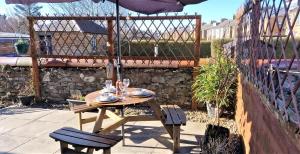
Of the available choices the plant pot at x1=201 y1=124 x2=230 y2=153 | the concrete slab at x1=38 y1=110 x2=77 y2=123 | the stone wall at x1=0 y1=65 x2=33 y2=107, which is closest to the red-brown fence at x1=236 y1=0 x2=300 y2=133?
the plant pot at x1=201 y1=124 x2=230 y2=153

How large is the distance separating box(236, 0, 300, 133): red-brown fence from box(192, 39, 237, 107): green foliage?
168 cm

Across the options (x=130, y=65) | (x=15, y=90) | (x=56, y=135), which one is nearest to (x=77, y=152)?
(x=56, y=135)

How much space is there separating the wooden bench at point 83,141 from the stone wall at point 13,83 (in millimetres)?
3383

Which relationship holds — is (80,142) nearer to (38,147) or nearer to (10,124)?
(38,147)

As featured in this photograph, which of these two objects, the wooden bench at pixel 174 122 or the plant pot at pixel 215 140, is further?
the wooden bench at pixel 174 122

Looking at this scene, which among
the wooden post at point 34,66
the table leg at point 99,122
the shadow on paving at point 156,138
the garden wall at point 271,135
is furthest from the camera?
the wooden post at point 34,66

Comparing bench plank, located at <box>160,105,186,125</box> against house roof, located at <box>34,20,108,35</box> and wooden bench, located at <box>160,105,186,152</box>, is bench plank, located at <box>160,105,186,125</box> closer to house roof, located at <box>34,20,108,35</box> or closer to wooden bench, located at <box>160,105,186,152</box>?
wooden bench, located at <box>160,105,186,152</box>

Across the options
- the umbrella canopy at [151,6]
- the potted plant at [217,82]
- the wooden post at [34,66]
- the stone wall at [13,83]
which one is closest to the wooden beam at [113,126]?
the potted plant at [217,82]

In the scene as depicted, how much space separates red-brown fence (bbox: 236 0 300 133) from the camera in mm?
1334

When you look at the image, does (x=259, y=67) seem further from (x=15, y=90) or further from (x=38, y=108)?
(x=15, y=90)

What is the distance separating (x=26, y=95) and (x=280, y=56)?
526 centimetres

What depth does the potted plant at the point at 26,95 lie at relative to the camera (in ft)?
18.5

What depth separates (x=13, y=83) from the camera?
5.98 meters

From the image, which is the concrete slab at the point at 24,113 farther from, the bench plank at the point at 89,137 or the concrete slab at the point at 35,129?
the bench plank at the point at 89,137
